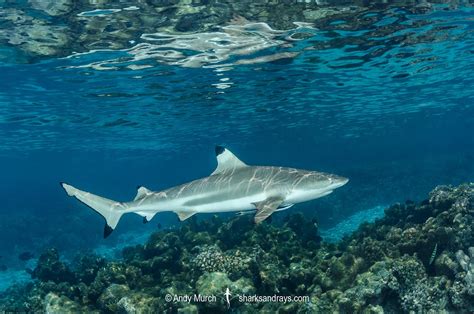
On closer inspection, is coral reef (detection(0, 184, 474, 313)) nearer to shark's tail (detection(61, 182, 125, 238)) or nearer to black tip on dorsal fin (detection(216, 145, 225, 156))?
shark's tail (detection(61, 182, 125, 238))

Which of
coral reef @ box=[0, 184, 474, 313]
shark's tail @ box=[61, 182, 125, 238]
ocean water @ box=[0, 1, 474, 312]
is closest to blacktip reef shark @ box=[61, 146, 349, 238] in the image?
shark's tail @ box=[61, 182, 125, 238]

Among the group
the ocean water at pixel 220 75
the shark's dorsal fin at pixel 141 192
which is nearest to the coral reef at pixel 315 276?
the shark's dorsal fin at pixel 141 192

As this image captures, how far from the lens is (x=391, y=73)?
24562mm

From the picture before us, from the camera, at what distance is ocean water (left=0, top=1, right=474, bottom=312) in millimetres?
13195

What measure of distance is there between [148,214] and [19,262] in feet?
88.2

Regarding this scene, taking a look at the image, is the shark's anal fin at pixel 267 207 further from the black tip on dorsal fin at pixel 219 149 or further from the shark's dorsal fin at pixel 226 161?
the black tip on dorsal fin at pixel 219 149

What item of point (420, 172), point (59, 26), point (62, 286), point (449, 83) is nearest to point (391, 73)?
point (449, 83)

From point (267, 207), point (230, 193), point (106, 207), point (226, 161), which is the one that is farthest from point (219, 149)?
point (106, 207)

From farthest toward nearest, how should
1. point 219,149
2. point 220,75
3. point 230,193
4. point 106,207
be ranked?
point 220,75
point 106,207
point 219,149
point 230,193

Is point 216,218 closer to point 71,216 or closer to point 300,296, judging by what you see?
point 300,296

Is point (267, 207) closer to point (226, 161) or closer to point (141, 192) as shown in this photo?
point (226, 161)

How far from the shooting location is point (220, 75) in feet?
69.7

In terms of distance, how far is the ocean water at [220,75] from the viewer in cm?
1320

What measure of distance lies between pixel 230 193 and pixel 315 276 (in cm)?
285
